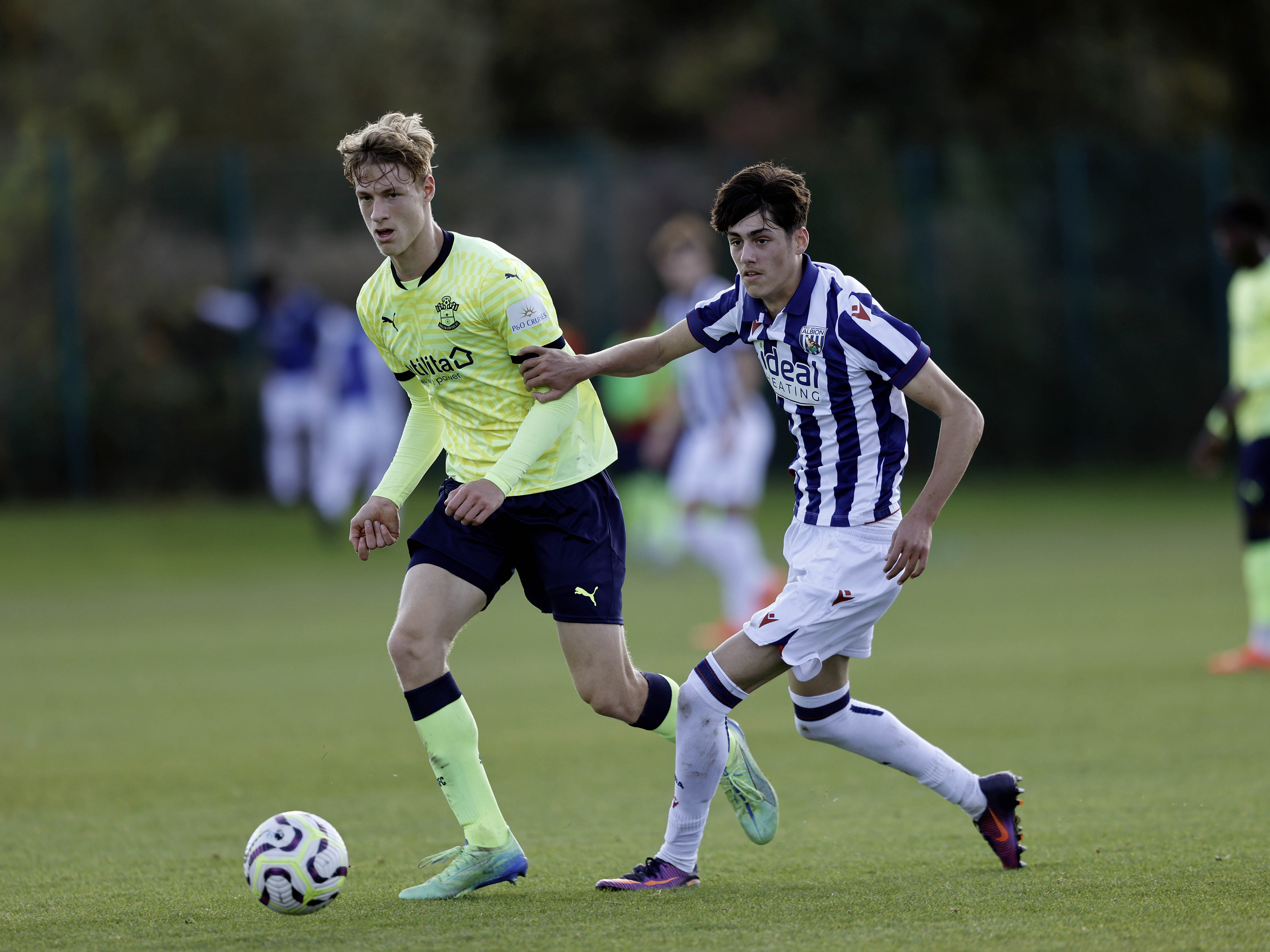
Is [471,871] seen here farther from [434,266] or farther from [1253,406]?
[1253,406]

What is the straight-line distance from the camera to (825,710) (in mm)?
5172

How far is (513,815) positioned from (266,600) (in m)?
8.40

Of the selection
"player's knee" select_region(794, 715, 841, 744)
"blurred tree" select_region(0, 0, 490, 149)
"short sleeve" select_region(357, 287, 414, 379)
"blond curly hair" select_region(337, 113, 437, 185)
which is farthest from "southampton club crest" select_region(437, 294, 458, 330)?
"blurred tree" select_region(0, 0, 490, 149)

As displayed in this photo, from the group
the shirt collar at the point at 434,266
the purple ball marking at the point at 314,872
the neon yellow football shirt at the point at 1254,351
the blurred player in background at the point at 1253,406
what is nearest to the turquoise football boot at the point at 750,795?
the purple ball marking at the point at 314,872

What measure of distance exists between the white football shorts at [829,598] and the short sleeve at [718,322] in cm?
68

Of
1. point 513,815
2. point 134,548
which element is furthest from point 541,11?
point 513,815

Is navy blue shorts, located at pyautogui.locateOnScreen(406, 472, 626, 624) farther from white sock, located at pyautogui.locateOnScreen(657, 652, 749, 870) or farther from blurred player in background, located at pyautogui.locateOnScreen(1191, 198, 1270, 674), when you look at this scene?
blurred player in background, located at pyautogui.locateOnScreen(1191, 198, 1270, 674)

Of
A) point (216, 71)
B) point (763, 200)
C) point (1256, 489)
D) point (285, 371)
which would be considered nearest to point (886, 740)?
point (763, 200)

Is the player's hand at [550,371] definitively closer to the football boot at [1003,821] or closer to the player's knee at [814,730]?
the player's knee at [814,730]

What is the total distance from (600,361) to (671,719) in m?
1.19

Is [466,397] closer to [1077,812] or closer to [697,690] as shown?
[697,690]

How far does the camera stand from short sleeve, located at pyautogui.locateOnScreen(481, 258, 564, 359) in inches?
202

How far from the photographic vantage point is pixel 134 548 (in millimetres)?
17438

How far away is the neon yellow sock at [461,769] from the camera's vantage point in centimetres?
498
